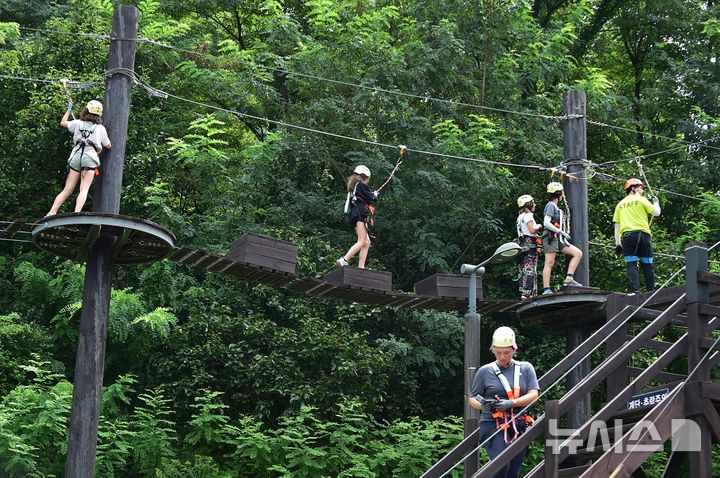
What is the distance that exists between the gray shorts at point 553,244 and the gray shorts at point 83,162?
21.0ft

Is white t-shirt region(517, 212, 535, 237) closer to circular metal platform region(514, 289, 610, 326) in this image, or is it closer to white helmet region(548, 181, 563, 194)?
white helmet region(548, 181, 563, 194)

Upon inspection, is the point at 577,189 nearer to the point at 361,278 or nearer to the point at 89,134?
the point at 361,278

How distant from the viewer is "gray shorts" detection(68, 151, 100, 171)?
1255 cm

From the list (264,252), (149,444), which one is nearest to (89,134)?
(264,252)

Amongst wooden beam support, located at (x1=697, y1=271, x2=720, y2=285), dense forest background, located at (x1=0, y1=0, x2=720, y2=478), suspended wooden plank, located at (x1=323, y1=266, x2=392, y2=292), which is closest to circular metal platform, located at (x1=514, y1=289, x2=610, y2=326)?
suspended wooden plank, located at (x1=323, y1=266, x2=392, y2=292)

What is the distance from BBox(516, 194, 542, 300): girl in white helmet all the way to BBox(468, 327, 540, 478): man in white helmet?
5.89m

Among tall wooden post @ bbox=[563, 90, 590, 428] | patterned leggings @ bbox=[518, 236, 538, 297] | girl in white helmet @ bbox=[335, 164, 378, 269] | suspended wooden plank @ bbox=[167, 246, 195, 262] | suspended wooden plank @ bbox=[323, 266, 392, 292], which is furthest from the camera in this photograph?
patterned leggings @ bbox=[518, 236, 538, 297]

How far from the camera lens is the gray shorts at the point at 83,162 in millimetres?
12555

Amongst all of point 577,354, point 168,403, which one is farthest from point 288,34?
point 577,354

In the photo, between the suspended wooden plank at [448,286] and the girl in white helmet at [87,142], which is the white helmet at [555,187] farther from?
the girl in white helmet at [87,142]

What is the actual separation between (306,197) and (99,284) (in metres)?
8.84

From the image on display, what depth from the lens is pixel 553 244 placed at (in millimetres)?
15414

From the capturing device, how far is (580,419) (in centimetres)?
1478

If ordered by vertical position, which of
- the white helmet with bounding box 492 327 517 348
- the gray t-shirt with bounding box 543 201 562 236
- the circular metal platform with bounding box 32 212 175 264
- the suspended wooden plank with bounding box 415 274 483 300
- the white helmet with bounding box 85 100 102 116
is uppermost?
the white helmet with bounding box 85 100 102 116
